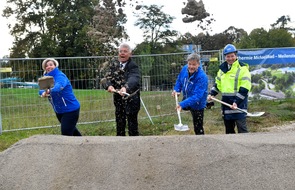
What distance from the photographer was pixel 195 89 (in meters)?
5.42

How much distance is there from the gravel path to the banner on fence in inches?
275

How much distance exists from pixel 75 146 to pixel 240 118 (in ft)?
8.08

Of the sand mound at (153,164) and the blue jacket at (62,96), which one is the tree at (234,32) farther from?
the sand mound at (153,164)

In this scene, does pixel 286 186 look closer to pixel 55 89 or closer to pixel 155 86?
pixel 55 89

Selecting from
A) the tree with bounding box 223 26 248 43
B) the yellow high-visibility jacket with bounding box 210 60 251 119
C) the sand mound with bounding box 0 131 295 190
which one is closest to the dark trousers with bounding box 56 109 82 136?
the sand mound with bounding box 0 131 295 190

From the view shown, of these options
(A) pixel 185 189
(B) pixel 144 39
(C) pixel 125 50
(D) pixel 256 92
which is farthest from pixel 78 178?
(B) pixel 144 39

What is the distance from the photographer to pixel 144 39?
46.9 m

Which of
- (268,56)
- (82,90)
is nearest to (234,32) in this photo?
(268,56)

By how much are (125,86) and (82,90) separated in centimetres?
324

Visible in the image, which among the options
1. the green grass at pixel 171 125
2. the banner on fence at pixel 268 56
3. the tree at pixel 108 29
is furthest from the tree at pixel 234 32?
the tree at pixel 108 29

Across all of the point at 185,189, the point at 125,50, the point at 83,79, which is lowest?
the point at 185,189

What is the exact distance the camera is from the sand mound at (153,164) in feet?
11.7

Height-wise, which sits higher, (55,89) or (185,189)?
(55,89)

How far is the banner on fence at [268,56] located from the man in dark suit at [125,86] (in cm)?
587
